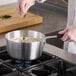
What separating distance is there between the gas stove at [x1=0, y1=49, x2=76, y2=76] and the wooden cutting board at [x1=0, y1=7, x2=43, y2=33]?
0.40 metres

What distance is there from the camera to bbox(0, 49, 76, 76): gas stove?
2.70 feet

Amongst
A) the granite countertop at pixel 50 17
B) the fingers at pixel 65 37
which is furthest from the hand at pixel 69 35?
the granite countertop at pixel 50 17

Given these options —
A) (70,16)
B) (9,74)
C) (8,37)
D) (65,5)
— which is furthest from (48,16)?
(9,74)

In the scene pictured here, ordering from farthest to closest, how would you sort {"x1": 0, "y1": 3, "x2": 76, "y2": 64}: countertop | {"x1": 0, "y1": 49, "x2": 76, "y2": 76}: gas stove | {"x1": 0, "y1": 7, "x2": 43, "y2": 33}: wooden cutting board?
{"x1": 0, "y1": 7, "x2": 43, "y2": 33}: wooden cutting board, {"x1": 0, "y1": 3, "x2": 76, "y2": 64}: countertop, {"x1": 0, "y1": 49, "x2": 76, "y2": 76}: gas stove

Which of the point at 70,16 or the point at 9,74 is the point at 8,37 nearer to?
the point at 9,74

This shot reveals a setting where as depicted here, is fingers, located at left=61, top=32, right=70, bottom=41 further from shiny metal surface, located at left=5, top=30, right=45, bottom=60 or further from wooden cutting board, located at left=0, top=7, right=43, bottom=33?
wooden cutting board, located at left=0, top=7, right=43, bottom=33

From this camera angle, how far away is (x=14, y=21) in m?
1.38

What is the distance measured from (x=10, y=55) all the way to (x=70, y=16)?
53 cm

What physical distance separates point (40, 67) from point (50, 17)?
30.1 inches

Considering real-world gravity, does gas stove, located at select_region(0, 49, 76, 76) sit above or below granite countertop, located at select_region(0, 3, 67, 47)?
above

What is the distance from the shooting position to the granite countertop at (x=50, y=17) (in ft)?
4.61

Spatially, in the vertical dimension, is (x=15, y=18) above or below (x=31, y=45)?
below

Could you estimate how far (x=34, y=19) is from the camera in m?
1.44

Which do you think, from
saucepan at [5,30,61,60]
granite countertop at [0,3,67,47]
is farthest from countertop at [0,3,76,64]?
saucepan at [5,30,61,60]
